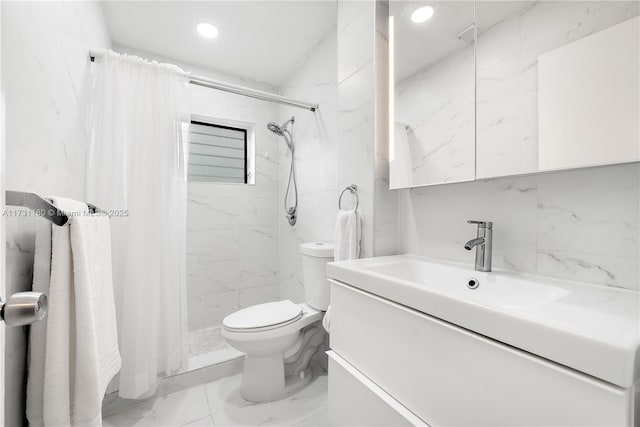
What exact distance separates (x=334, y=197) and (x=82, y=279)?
142 centimetres

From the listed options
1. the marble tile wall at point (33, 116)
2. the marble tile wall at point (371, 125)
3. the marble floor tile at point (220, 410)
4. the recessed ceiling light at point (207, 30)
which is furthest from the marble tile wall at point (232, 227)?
the marble tile wall at point (371, 125)

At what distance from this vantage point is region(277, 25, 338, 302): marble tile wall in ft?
6.43

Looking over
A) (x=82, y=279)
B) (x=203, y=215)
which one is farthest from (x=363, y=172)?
(x=203, y=215)

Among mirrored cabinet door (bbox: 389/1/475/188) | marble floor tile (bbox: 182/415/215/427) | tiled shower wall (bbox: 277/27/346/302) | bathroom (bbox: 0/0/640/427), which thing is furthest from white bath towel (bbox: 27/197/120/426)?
tiled shower wall (bbox: 277/27/346/302)

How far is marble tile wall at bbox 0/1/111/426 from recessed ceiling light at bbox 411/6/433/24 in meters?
1.40

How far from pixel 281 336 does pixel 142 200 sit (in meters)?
1.04

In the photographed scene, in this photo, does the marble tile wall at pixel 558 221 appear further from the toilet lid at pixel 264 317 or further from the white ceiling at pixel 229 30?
the white ceiling at pixel 229 30

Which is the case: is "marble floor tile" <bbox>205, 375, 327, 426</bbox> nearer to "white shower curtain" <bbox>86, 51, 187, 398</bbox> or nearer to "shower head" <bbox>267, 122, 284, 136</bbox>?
"white shower curtain" <bbox>86, 51, 187, 398</bbox>

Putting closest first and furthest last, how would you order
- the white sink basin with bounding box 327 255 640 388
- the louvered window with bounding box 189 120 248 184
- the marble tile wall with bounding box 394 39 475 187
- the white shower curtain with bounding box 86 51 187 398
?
the white sink basin with bounding box 327 255 640 388 < the marble tile wall with bounding box 394 39 475 187 < the white shower curtain with bounding box 86 51 187 398 < the louvered window with bounding box 189 120 248 184

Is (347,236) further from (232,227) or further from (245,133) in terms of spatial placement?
(245,133)

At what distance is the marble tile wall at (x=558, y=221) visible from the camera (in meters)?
0.76

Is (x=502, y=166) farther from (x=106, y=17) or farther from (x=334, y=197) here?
(x=106, y=17)

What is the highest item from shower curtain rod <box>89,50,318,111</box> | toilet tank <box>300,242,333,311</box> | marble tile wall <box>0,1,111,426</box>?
shower curtain rod <box>89,50,318,111</box>

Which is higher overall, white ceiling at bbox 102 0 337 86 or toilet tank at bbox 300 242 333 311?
white ceiling at bbox 102 0 337 86
